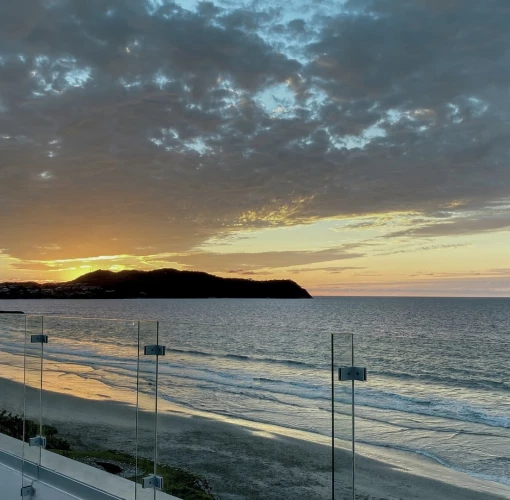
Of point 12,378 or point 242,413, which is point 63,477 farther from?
point 242,413

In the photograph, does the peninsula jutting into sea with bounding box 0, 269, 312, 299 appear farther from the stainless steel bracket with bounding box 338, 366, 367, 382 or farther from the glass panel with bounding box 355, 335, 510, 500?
the stainless steel bracket with bounding box 338, 366, 367, 382

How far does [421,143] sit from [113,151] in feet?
37.5

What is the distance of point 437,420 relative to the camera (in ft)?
39.4

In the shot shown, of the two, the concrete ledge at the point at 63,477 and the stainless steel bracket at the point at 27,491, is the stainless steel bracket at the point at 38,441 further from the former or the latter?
the stainless steel bracket at the point at 27,491

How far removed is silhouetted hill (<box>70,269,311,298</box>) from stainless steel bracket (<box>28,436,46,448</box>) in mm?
69561

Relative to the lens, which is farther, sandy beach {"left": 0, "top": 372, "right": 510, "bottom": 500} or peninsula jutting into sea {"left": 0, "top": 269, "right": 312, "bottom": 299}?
peninsula jutting into sea {"left": 0, "top": 269, "right": 312, "bottom": 299}

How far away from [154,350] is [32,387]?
4.49 ft

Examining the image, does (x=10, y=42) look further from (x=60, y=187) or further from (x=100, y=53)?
(x=60, y=187)

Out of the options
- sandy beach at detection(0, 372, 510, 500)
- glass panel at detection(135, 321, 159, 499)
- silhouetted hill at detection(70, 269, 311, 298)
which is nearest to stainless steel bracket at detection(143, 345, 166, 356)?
glass panel at detection(135, 321, 159, 499)

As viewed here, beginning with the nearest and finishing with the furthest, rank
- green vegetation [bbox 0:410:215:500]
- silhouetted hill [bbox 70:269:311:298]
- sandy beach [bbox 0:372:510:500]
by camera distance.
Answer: sandy beach [bbox 0:372:510:500], green vegetation [bbox 0:410:215:500], silhouetted hill [bbox 70:269:311:298]

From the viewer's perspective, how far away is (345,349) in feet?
7.29

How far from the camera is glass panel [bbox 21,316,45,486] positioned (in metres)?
3.61

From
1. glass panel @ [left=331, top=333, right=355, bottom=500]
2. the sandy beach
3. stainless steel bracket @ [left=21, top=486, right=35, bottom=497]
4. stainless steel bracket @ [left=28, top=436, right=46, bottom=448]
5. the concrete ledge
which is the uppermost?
glass panel @ [left=331, top=333, right=355, bottom=500]

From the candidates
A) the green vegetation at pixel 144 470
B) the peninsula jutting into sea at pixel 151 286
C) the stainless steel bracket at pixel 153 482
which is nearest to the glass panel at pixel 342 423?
the green vegetation at pixel 144 470
